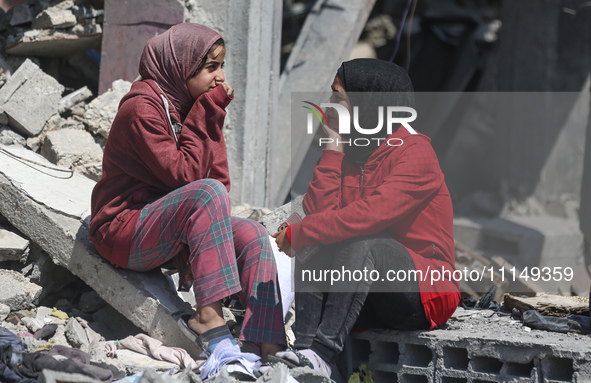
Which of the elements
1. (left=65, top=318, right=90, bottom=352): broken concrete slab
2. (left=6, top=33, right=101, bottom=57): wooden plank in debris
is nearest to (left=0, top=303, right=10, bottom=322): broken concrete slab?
(left=65, top=318, right=90, bottom=352): broken concrete slab

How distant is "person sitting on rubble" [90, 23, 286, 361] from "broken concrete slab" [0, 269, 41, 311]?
0.51 m

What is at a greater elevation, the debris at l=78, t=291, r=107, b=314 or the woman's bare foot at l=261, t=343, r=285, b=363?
the woman's bare foot at l=261, t=343, r=285, b=363

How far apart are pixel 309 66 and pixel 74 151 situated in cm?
202

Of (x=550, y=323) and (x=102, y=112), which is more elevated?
(x=102, y=112)

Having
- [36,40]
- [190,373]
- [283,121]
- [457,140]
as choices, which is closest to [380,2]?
[457,140]

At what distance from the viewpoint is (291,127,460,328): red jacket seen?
283 cm

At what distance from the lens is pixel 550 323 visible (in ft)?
10.1

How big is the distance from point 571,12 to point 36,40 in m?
5.97

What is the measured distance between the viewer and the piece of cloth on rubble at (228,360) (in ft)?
8.87

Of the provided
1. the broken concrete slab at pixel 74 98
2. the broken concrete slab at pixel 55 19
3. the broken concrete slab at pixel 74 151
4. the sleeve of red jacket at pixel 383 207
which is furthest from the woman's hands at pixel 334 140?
the broken concrete slab at pixel 55 19

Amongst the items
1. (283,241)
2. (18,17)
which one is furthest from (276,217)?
(18,17)

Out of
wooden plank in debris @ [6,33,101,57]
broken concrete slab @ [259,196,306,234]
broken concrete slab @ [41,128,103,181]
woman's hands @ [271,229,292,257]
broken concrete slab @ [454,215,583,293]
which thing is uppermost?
wooden plank in debris @ [6,33,101,57]

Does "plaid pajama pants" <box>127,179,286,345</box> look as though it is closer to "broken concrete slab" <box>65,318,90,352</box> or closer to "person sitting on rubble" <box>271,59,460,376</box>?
"person sitting on rubble" <box>271,59,460,376</box>

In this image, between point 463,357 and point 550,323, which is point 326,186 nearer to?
point 463,357
